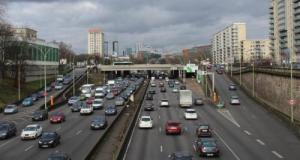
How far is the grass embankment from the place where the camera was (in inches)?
3472

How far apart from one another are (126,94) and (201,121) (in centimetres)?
3660

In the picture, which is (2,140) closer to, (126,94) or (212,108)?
(212,108)

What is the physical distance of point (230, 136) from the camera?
46.1 metres

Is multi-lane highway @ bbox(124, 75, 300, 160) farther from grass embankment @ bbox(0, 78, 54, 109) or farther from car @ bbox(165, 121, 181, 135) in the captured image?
grass embankment @ bbox(0, 78, 54, 109)

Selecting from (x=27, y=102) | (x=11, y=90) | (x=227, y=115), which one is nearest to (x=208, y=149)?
(x=227, y=115)

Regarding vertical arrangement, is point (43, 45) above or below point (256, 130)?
above

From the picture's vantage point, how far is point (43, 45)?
5295 inches

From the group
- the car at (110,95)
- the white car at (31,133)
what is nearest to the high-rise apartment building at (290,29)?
the car at (110,95)

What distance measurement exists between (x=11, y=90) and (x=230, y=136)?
207 ft

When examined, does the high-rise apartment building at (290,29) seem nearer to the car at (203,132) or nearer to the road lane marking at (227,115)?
the road lane marking at (227,115)

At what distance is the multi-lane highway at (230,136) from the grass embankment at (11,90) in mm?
29974

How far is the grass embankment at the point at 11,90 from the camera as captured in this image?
88.2 m

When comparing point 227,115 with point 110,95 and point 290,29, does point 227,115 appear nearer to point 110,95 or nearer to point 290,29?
point 110,95

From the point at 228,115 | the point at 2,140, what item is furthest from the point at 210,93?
the point at 2,140
